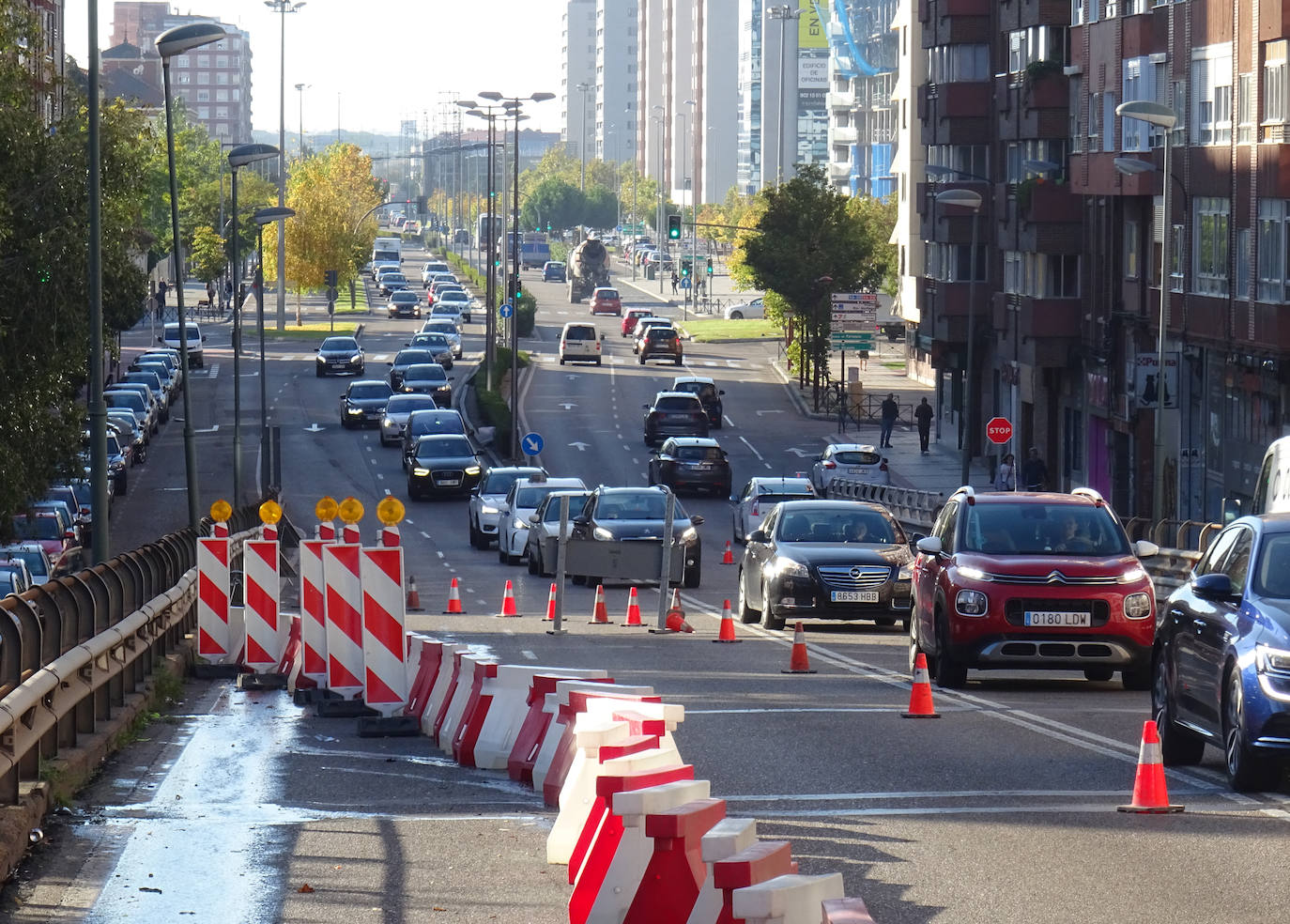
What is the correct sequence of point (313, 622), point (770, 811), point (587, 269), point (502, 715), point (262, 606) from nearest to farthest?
1. point (770, 811)
2. point (502, 715)
3. point (313, 622)
4. point (262, 606)
5. point (587, 269)

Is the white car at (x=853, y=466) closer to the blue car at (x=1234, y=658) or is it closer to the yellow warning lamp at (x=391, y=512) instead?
the yellow warning lamp at (x=391, y=512)

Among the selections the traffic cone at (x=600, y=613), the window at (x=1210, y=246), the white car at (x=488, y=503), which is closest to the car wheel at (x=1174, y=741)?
the traffic cone at (x=600, y=613)

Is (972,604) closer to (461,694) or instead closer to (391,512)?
(391,512)

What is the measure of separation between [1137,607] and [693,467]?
119 ft

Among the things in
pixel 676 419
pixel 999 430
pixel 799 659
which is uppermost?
pixel 999 430

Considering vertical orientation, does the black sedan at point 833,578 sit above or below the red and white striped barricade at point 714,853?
below

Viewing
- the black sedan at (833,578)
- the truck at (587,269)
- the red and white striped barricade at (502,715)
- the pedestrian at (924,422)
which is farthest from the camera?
the truck at (587,269)

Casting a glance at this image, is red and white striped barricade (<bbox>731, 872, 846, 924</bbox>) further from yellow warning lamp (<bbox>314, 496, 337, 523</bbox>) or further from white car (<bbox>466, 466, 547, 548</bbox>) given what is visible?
white car (<bbox>466, 466, 547, 548</bbox>)

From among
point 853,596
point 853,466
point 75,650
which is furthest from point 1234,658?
point 853,466

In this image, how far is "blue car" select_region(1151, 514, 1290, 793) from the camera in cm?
1105

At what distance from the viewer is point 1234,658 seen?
37.9 feet

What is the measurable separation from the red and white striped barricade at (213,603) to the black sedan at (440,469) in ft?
109

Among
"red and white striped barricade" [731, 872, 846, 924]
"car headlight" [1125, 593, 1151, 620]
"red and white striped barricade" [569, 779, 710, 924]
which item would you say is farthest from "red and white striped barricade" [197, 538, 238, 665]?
"red and white striped barricade" [731, 872, 846, 924]

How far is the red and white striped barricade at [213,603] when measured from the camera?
18.5 meters
